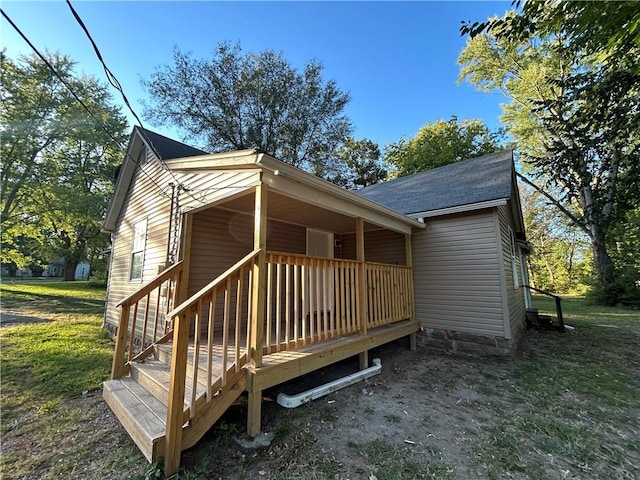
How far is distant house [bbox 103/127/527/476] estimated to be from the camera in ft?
9.32

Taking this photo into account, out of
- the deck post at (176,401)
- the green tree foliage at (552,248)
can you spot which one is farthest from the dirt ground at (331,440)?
the green tree foliage at (552,248)

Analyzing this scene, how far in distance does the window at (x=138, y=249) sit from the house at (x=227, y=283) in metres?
0.05

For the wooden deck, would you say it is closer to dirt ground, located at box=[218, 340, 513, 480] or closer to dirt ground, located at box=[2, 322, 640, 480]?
dirt ground, located at box=[2, 322, 640, 480]

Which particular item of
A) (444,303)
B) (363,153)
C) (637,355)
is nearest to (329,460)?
(444,303)

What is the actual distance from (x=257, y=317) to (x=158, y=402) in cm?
142

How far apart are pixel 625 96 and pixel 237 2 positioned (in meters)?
9.21

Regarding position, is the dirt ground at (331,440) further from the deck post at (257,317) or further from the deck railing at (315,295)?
the deck railing at (315,295)

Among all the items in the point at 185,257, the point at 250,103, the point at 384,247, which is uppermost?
the point at 250,103

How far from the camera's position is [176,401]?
2.37m

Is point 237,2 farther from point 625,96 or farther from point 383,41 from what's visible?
point 625,96

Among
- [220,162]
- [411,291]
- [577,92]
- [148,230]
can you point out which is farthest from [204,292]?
[577,92]

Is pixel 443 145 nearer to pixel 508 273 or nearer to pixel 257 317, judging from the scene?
pixel 508 273

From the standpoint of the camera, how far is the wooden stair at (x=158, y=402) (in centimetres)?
244

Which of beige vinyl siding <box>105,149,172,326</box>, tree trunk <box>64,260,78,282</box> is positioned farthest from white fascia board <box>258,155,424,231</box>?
A: tree trunk <box>64,260,78,282</box>
